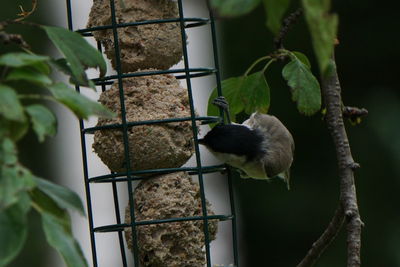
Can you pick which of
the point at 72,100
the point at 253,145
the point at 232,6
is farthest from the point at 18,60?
→ the point at 253,145

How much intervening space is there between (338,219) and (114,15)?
1.14m

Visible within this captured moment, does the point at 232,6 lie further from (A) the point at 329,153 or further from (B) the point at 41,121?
(A) the point at 329,153

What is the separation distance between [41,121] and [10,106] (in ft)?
0.34

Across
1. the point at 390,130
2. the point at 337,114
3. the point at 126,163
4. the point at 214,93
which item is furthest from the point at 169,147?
the point at 390,130

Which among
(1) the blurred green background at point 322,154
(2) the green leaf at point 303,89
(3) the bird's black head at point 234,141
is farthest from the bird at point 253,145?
(1) the blurred green background at point 322,154

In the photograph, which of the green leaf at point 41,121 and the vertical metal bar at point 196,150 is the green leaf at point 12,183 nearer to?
the green leaf at point 41,121

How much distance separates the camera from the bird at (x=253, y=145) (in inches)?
139

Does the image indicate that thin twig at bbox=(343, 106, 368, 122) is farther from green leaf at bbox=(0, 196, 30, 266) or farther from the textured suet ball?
green leaf at bbox=(0, 196, 30, 266)

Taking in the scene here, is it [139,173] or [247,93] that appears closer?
[139,173]

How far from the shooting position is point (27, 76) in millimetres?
1777

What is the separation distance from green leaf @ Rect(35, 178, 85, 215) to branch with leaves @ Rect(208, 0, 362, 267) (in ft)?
1.85

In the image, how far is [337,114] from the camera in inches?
108

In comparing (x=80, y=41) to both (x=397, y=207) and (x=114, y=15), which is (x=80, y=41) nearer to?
(x=114, y=15)

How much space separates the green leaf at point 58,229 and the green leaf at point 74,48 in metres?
0.48
